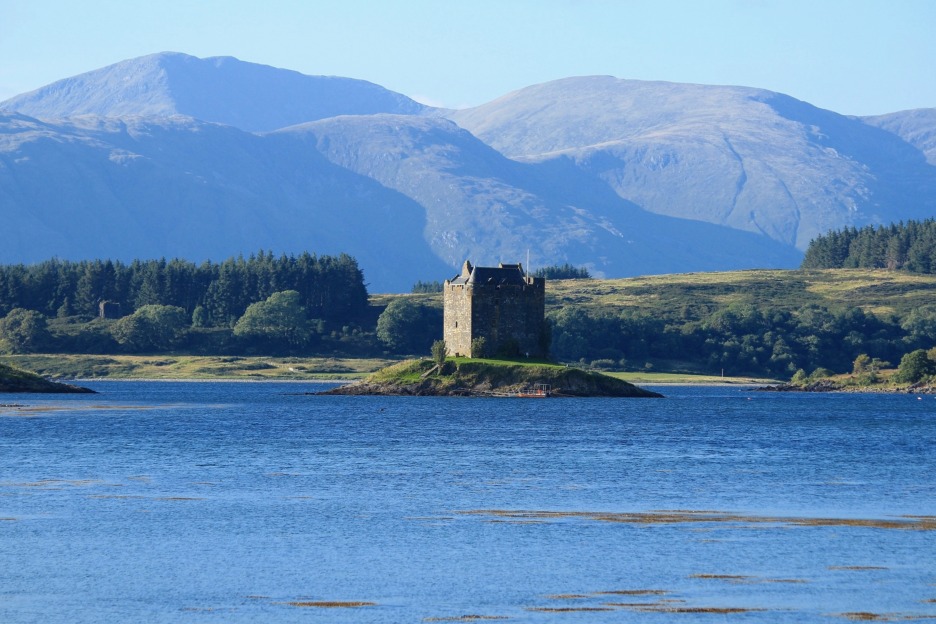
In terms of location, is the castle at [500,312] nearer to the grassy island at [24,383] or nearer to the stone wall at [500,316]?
the stone wall at [500,316]

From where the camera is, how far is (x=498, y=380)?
151m

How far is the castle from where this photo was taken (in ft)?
497

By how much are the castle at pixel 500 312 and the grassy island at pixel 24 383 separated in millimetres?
46442

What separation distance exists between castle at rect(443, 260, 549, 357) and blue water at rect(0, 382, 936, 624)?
44.0 metres

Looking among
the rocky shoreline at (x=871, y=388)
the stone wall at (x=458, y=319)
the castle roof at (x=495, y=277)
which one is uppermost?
the castle roof at (x=495, y=277)

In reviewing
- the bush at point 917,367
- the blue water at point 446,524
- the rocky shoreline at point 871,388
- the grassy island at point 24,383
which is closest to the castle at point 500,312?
the blue water at point 446,524

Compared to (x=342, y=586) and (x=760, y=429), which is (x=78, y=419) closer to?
(x=760, y=429)

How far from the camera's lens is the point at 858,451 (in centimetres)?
8781

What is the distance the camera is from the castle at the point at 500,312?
15150 centimetres

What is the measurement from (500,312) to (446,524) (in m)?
100.0

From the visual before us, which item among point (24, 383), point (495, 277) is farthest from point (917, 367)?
point (24, 383)

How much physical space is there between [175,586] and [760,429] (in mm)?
75618

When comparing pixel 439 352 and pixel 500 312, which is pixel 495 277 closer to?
pixel 500 312

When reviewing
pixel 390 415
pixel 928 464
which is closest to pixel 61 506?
pixel 928 464
